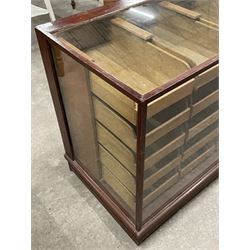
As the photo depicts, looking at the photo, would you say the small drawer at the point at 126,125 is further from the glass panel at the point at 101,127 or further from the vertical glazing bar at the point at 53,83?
the vertical glazing bar at the point at 53,83

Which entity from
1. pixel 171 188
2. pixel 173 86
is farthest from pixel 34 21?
pixel 173 86

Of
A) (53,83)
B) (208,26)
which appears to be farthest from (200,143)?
(53,83)

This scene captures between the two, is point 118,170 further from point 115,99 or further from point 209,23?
point 209,23

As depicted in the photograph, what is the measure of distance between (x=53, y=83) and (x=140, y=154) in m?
0.42

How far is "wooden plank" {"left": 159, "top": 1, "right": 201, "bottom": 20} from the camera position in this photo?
1034mm

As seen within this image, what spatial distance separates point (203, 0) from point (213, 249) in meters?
0.91

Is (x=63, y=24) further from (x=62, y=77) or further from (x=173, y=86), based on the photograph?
(x=173, y=86)

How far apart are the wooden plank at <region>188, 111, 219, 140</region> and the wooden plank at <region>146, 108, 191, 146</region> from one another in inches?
3.9

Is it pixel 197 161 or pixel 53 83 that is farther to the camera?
pixel 197 161

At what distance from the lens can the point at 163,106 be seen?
74 centimetres

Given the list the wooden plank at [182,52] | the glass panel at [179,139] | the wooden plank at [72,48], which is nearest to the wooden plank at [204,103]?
the glass panel at [179,139]

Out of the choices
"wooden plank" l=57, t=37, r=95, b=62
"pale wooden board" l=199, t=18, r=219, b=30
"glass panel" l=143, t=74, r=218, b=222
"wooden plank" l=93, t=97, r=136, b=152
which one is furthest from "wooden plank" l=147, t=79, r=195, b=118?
"pale wooden board" l=199, t=18, r=219, b=30

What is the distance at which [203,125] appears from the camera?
39.7 inches

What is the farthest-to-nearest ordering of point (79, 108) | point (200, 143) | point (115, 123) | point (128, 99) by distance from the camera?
point (200, 143)
point (79, 108)
point (115, 123)
point (128, 99)
